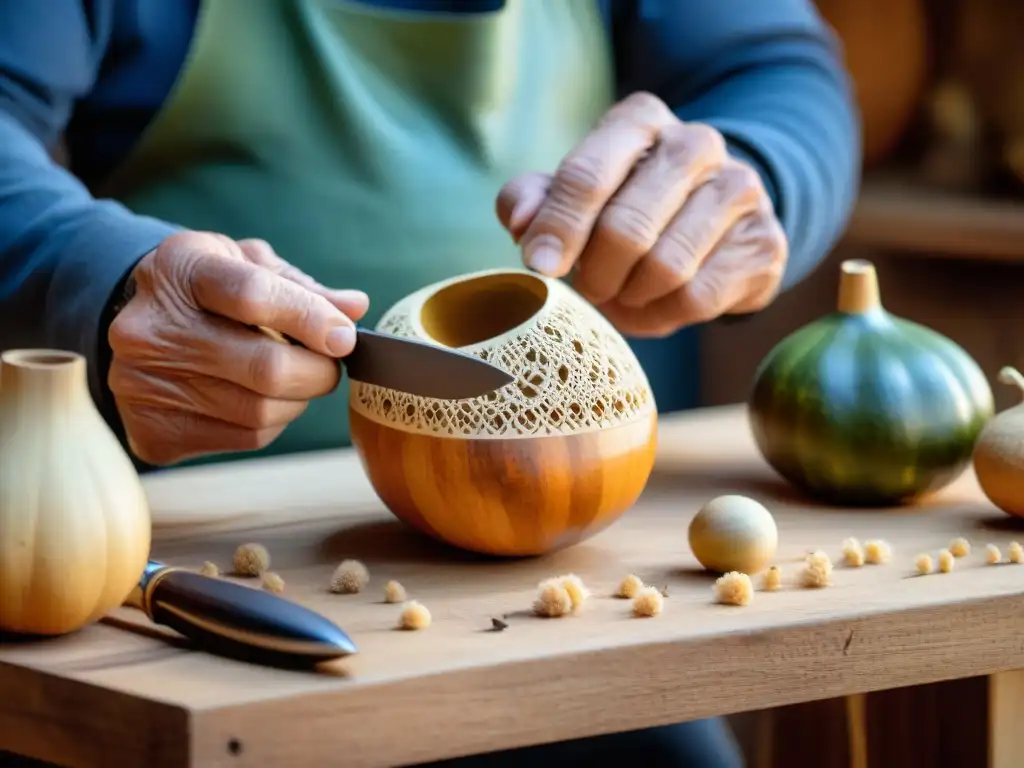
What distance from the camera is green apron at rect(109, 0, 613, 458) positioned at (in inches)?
45.6

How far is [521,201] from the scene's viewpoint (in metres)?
0.96

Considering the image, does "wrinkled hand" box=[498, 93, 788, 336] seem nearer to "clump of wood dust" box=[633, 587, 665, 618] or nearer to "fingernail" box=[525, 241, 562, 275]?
"fingernail" box=[525, 241, 562, 275]

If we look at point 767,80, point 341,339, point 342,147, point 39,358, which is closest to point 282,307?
point 341,339

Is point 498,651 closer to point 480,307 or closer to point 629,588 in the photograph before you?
point 629,588

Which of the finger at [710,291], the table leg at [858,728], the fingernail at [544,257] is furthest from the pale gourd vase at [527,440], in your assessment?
the table leg at [858,728]

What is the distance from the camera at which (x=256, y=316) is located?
775mm

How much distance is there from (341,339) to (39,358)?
159 mm

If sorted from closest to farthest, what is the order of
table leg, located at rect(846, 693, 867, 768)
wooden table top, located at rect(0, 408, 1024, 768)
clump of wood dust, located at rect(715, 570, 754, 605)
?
wooden table top, located at rect(0, 408, 1024, 768) → clump of wood dust, located at rect(715, 570, 754, 605) → table leg, located at rect(846, 693, 867, 768)

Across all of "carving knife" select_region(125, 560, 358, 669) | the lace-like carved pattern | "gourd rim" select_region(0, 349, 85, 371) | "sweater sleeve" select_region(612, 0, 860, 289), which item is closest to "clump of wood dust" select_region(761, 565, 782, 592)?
the lace-like carved pattern

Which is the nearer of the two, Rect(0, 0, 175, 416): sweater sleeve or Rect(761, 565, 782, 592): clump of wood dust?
Rect(761, 565, 782, 592): clump of wood dust

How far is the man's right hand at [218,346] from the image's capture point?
78cm

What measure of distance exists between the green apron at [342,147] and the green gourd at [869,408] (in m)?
0.37

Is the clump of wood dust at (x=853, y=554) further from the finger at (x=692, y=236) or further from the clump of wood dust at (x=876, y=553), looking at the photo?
the finger at (x=692, y=236)

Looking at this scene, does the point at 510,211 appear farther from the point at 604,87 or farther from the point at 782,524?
the point at 604,87
